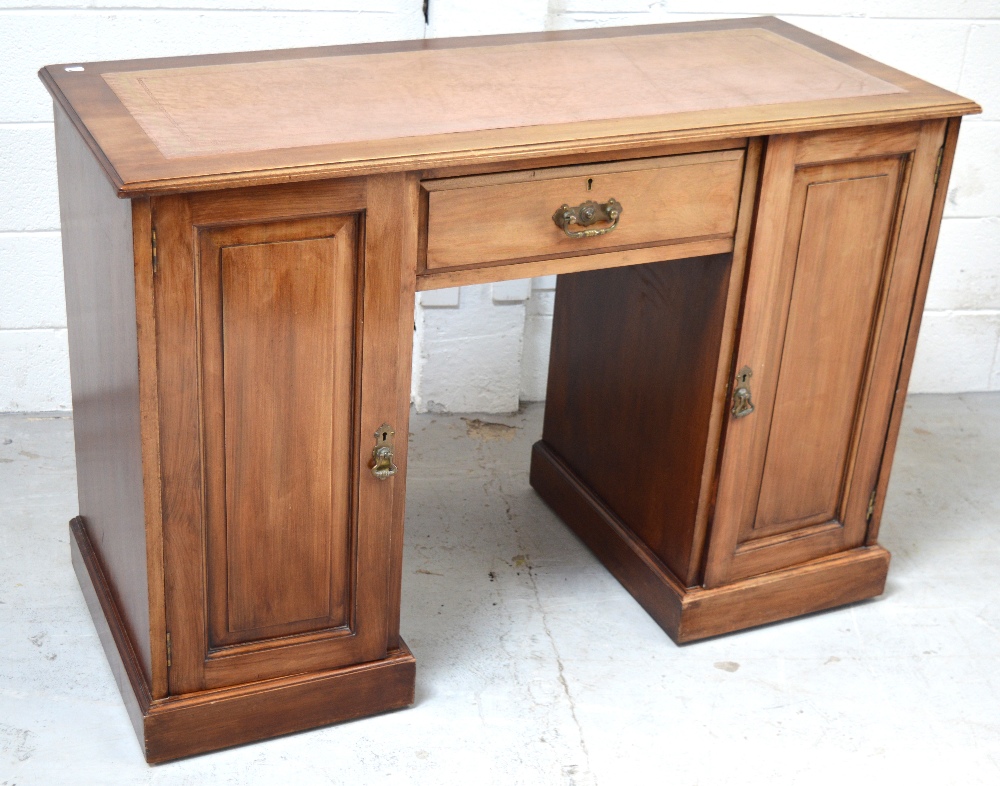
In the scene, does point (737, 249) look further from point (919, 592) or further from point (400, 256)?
point (919, 592)

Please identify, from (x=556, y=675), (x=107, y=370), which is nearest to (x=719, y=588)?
(x=556, y=675)

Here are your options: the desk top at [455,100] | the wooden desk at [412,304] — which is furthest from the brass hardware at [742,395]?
the desk top at [455,100]

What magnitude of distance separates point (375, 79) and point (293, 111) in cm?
24

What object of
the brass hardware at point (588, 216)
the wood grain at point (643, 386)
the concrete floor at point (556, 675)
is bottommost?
the concrete floor at point (556, 675)

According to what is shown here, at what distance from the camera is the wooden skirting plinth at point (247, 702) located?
2.13 meters

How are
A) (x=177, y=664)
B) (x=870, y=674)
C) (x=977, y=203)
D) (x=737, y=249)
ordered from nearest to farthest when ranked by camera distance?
1. (x=177, y=664)
2. (x=737, y=249)
3. (x=870, y=674)
4. (x=977, y=203)

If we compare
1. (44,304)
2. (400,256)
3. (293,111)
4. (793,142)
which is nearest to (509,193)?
(400,256)

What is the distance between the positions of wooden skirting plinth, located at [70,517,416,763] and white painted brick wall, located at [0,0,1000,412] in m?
1.06

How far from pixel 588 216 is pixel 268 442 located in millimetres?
622

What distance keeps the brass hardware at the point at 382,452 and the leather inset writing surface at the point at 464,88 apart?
470 mm

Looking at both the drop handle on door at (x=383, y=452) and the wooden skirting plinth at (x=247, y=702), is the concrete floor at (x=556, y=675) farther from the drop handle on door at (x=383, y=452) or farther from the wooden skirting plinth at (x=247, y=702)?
the drop handle on door at (x=383, y=452)

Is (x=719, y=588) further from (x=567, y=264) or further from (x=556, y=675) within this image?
(x=567, y=264)

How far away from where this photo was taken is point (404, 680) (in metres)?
2.29

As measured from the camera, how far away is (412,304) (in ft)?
6.63
